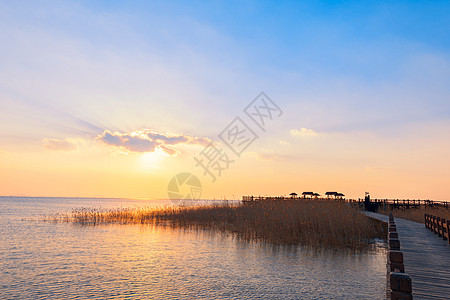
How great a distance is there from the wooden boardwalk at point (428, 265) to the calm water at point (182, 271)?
1409 millimetres

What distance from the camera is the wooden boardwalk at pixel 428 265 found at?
709 cm

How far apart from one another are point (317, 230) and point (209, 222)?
1131 cm

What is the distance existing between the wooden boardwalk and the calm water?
1409 mm

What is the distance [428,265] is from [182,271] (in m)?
8.54

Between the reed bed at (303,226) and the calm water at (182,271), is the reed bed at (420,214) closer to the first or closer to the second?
the reed bed at (303,226)

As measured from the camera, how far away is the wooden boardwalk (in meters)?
7.09

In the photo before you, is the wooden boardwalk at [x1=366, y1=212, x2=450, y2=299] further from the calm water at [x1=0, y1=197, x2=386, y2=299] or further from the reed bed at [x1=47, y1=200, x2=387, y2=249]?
the reed bed at [x1=47, y1=200, x2=387, y2=249]

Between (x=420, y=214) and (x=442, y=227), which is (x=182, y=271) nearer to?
(x=442, y=227)

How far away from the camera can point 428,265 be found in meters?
9.53

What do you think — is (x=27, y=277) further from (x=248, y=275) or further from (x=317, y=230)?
(x=317, y=230)

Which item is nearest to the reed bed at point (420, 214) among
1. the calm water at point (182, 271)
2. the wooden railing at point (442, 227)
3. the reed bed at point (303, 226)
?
the reed bed at point (303, 226)

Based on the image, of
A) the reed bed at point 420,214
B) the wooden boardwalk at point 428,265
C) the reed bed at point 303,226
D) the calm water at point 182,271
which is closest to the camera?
the wooden boardwalk at point 428,265

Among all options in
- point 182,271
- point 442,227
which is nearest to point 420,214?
point 442,227

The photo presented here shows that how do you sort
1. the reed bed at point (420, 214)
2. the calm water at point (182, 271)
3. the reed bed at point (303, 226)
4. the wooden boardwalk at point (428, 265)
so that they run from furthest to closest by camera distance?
the reed bed at point (420, 214) → the reed bed at point (303, 226) → the calm water at point (182, 271) → the wooden boardwalk at point (428, 265)
